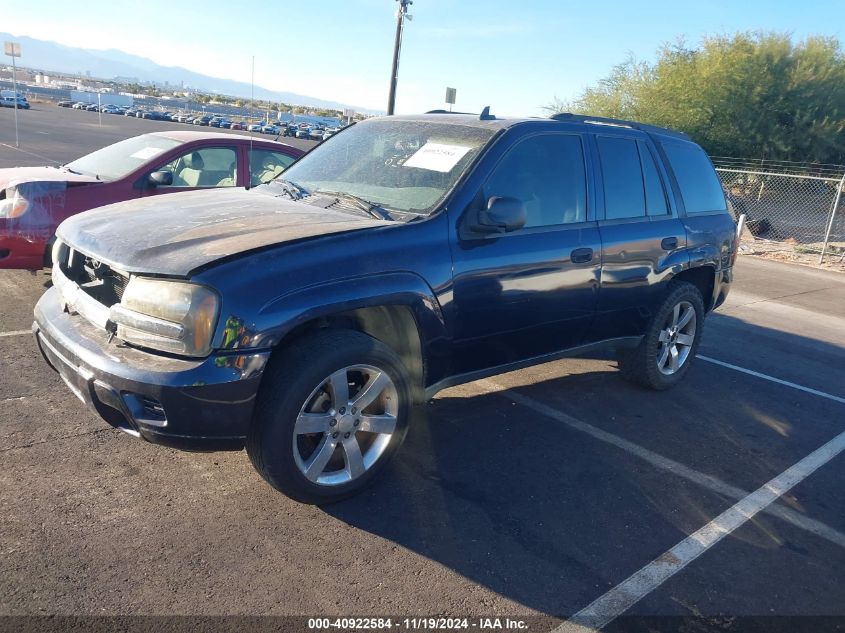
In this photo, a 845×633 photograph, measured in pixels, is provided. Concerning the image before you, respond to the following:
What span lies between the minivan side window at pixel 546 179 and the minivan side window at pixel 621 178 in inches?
9.4

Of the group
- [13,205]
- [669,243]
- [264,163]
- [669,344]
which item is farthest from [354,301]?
[264,163]

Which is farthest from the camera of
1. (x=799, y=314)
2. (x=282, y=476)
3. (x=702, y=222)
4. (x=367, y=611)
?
(x=799, y=314)

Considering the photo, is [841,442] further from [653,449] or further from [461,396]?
[461,396]

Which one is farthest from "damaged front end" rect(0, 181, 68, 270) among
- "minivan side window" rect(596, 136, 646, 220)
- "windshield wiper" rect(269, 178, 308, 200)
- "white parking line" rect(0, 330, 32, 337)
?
"minivan side window" rect(596, 136, 646, 220)

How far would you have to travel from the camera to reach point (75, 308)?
10.9 feet

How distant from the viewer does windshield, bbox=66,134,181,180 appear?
658cm

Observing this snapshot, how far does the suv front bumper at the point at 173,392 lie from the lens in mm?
2750

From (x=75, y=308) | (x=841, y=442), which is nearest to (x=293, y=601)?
(x=75, y=308)

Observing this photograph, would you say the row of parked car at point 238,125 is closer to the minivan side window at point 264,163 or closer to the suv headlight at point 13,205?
the minivan side window at point 264,163

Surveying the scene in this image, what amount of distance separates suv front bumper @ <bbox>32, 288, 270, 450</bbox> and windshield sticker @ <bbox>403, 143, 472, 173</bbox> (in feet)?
5.16

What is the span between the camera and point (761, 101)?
23.7 meters

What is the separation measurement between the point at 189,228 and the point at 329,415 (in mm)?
1126

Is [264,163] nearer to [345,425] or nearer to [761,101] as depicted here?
[345,425]

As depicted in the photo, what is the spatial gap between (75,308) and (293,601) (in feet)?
5.83
